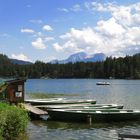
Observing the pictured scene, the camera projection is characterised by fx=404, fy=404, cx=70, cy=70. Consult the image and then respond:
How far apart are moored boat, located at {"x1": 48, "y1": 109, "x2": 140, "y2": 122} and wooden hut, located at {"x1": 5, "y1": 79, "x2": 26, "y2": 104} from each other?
350cm

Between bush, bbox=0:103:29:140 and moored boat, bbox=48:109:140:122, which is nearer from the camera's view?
bush, bbox=0:103:29:140

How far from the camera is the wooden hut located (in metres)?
35.4

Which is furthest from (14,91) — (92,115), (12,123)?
(12,123)

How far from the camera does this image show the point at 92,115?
33781 mm

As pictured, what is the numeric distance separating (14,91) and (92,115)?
7.29 meters

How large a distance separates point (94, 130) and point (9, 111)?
1160 centimetres

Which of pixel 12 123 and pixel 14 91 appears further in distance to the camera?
pixel 14 91

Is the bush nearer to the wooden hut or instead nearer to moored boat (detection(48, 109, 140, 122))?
moored boat (detection(48, 109, 140, 122))

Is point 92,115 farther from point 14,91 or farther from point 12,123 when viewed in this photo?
point 12,123

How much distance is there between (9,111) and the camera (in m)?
20.0

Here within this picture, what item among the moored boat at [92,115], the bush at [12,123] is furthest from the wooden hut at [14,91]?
the bush at [12,123]

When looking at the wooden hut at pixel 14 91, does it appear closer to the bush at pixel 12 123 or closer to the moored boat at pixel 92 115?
the moored boat at pixel 92 115

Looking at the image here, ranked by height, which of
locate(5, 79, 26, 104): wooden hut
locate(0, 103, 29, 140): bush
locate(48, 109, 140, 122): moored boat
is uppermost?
locate(5, 79, 26, 104): wooden hut

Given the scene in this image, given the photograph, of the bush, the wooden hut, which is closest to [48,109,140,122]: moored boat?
the wooden hut
